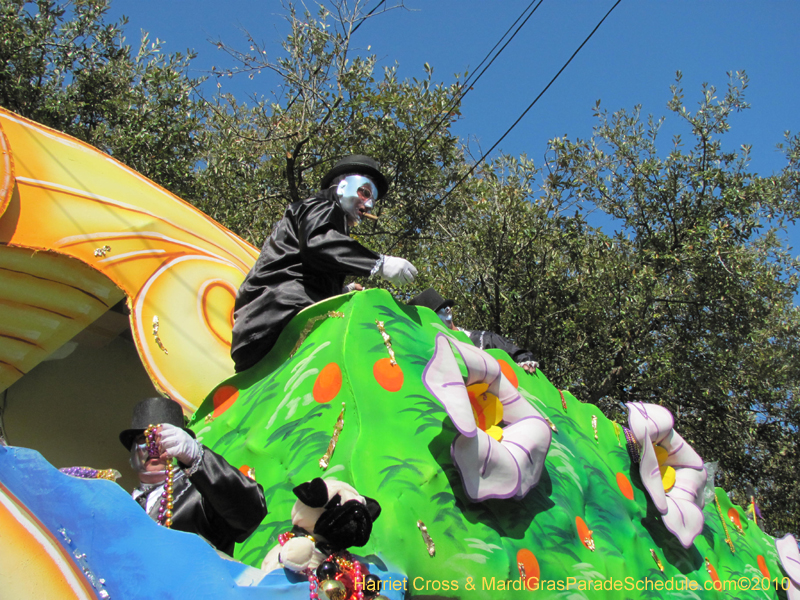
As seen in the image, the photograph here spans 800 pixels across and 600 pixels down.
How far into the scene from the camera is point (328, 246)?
356cm

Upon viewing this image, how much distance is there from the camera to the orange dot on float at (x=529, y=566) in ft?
9.09

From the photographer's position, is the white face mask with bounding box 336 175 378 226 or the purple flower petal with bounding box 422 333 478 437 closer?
the purple flower petal with bounding box 422 333 478 437

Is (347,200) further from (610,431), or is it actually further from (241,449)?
(610,431)

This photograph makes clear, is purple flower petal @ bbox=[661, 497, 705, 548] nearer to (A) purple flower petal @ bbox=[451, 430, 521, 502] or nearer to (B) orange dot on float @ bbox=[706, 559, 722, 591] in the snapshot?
(B) orange dot on float @ bbox=[706, 559, 722, 591]

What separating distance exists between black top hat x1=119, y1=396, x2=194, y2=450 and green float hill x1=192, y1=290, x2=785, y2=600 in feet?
1.20

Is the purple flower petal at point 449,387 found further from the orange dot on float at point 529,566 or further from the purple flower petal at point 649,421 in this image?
the purple flower petal at point 649,421

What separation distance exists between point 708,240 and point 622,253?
981mm

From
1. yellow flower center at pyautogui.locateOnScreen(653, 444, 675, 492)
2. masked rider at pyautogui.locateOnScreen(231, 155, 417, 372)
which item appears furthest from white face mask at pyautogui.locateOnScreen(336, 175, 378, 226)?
yellow flower center at pyautogui.locateOnScreen(653, 444, 675, 492)

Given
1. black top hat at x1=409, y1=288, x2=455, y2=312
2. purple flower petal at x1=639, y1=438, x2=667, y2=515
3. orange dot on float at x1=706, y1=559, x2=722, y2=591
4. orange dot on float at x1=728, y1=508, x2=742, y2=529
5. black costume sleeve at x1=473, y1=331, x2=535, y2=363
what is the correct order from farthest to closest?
orange dot on float at x1=728, y1=508, x2=742, y2=529, black costume sleeve at x1=473, y1=331, x2=535, y2=363, black top hat at x1=409, y1=288, x2=455, y2=312, orange dot on float at x1=706, y1=559, x2=722, y2=591, purple flower petal at x1=639, y1=438, x2=667, y2=515

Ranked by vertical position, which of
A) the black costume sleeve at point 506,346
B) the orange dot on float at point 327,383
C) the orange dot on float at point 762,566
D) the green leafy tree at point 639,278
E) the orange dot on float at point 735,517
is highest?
the green leafy tree at point 639,278

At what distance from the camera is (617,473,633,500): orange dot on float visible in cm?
393

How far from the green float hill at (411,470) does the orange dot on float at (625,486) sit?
0.06 ft

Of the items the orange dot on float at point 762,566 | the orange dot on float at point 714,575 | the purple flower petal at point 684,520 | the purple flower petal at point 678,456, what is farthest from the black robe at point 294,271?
the orange dot on float at point 762,566

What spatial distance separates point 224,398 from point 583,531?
1.85 m
